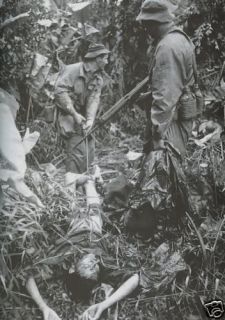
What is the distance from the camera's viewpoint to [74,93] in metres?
2.44

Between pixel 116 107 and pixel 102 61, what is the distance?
24 centimetres

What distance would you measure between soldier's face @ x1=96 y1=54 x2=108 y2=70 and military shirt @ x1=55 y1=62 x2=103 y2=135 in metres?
0.04

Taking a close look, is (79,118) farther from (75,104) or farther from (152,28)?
(152,28)

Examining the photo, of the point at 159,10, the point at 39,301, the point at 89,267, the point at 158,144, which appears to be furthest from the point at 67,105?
the point at 39,301

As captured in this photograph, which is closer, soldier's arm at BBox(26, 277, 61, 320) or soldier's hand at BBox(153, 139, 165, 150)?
soldier's arm at BBox(26, 277, 61, 320)

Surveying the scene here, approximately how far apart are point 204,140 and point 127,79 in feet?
1.62

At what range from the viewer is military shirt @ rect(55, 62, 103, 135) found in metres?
2.43

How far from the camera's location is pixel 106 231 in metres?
2.41

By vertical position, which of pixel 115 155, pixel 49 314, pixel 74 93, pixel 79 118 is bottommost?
pixel 49 314

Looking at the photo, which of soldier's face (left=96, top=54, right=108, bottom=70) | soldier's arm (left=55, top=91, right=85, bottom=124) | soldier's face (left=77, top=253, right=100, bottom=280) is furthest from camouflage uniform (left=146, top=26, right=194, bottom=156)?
soldier's face (left=77, top=253, right=100, bottom=280)

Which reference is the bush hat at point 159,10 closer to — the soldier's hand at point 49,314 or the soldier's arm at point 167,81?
the soldier's arm at point 167,81

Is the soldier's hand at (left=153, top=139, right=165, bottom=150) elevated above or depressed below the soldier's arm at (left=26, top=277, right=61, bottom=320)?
above

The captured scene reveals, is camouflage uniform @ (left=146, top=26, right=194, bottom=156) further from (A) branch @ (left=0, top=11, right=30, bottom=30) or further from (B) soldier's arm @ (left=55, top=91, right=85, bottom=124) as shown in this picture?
(A) branch @ (left=0, top=11, right=30, bottom=30)

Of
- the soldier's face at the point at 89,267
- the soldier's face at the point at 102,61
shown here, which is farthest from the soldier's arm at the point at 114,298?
the soldier's face at the point at 102,61
